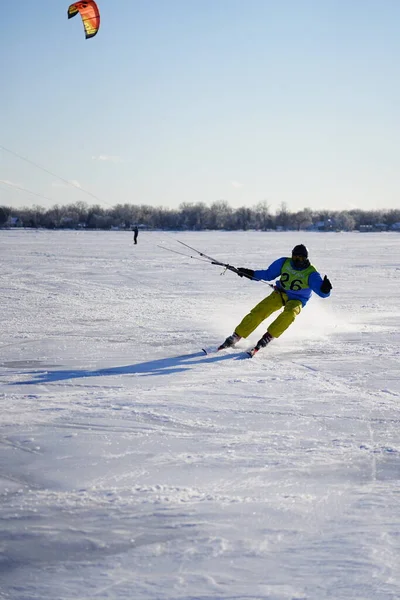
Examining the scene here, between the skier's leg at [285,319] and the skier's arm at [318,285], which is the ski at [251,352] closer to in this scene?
the skier's leg at [285,319]

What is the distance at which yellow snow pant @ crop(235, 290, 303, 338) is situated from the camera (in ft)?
21.2

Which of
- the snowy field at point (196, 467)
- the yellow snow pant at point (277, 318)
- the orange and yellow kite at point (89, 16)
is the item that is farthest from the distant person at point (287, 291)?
the orange and yellow kite at point (89, 16)

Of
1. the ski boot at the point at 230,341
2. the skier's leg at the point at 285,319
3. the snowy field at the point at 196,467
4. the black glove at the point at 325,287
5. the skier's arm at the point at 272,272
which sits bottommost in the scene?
the snowy field at the point at 196,467

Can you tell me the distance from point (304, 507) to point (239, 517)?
0.29m

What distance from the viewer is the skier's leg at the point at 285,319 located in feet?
21.1

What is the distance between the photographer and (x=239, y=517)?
264 centimetres

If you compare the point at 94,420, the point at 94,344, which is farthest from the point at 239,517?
the point at 94,344

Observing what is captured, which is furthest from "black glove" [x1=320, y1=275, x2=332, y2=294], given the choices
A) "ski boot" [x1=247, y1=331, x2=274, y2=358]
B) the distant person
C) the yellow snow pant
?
"ski boot" [x1=247, y1=331, x2=274, y2=358]

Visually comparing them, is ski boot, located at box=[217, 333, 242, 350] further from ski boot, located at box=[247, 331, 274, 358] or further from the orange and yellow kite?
the orange and yellow kite

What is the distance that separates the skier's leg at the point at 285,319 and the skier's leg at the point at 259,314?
0.10m

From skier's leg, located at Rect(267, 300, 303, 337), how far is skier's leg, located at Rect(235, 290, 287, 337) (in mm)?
105

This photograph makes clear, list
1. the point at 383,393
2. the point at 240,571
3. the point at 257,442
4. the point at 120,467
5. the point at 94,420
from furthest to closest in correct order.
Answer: the point at 383,393
the point at 94,420
the point at 257,442
the point at 120,467
the point at 240,571

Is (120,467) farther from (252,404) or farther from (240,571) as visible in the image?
(252,404)

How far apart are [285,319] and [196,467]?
11.5ft
